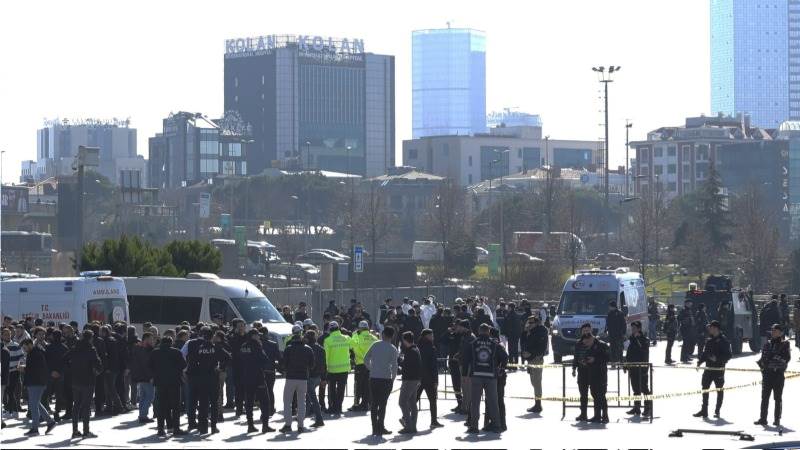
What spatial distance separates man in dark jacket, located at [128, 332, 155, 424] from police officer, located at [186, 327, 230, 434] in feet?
4.88

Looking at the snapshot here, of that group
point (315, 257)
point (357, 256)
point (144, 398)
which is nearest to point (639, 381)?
point (144, 398)

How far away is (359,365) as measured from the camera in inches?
981

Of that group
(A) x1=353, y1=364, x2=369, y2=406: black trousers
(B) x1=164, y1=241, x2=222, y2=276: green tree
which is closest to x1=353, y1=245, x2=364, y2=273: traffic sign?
(B) x1=164, y1=241, x2=222, y2=276: green tree

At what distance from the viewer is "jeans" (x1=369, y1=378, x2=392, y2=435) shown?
22031 millimetres

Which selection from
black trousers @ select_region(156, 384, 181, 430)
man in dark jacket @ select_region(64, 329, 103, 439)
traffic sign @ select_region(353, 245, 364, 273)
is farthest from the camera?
traffic sign @ select_region(353, 245, 364, 273)

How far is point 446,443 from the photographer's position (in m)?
21.3

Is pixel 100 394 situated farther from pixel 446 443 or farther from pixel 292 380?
pixel 446 443

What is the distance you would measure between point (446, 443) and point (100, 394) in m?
6.40

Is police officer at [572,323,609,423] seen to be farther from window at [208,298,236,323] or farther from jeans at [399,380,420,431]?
window at [208,298,236,323]

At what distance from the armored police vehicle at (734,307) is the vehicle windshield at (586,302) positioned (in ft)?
11.2

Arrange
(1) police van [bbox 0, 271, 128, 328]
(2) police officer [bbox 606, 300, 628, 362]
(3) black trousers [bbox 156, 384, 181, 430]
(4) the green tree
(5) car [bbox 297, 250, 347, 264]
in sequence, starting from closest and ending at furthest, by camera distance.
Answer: (3) black trousers [bbox 156, 384, 181, 430] < (1) police van [bbox 0, 271, 128, 328] < (2) police officer [bbox 606, 300, 628, 362] < (4) the green tree < (5) car [bbox 297, 250, 347, 264]

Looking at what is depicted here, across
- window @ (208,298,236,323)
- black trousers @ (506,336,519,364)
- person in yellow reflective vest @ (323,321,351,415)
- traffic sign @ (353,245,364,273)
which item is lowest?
black trousers @ (506,336,519,364)

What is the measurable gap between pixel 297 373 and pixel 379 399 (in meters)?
1.29

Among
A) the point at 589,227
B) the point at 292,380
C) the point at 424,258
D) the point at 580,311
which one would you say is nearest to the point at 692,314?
the point at 580,311
